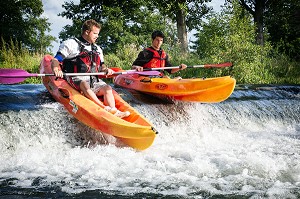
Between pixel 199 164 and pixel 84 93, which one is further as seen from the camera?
pixel 84 93

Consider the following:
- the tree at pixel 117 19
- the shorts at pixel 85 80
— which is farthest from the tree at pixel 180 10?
the shorts at pixel 85 80

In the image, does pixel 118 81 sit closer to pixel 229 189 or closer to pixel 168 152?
pixel 168 152

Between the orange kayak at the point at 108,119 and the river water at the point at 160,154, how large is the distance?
→ 0.16 meters

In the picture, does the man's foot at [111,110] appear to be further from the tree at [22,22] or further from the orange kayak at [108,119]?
the tree at [22,22]

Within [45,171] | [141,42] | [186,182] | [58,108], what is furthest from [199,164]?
[141,42]

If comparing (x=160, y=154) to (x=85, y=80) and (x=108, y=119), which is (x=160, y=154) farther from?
(x=85, y=80)

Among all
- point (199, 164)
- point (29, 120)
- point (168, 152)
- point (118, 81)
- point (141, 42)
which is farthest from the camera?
point (141, 42)

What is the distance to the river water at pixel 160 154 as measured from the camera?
280 cm

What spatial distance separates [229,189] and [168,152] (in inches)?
50.8

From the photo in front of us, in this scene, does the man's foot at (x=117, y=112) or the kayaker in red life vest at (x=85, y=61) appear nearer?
the man's foot at (x=117, y=112)

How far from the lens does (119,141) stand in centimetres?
419

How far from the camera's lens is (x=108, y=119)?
388 centimetres

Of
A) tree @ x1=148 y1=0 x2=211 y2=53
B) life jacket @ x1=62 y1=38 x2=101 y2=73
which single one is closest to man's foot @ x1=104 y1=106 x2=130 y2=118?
life jacket @ x1=62 y1=38 x2=101 y2=73

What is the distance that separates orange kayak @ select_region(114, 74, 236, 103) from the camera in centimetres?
535
